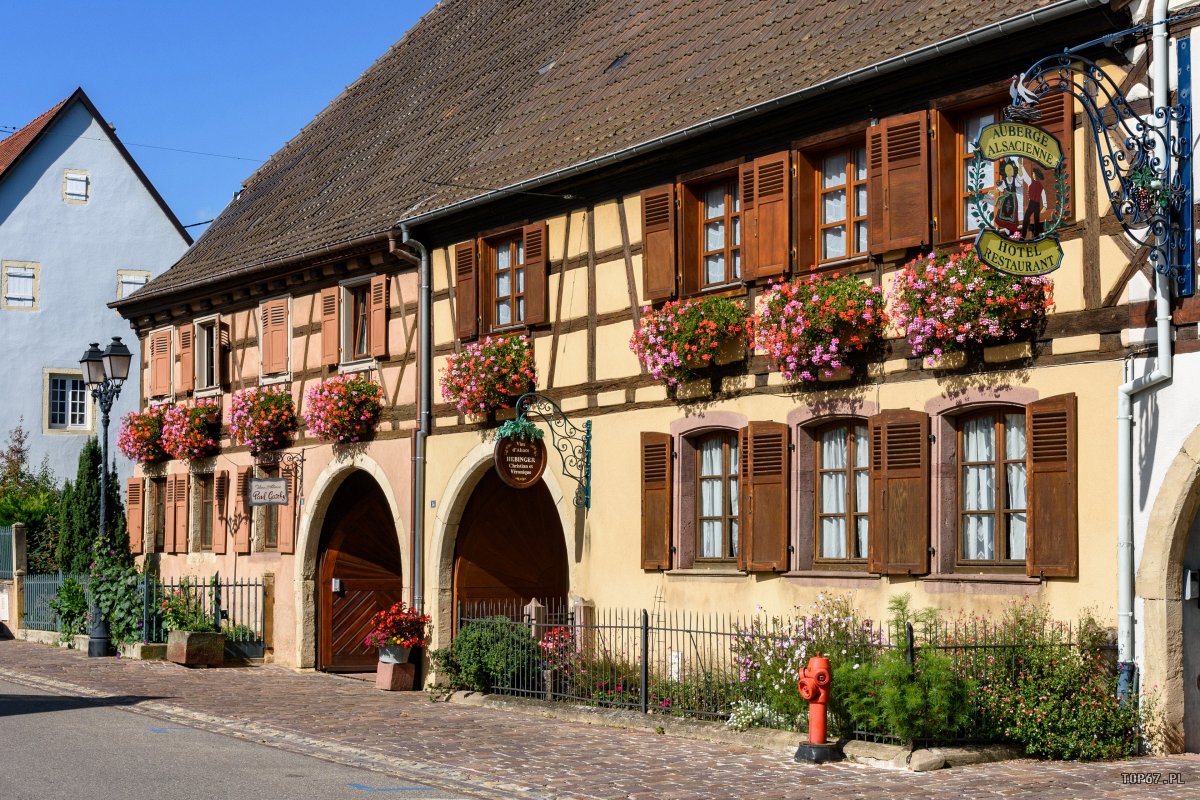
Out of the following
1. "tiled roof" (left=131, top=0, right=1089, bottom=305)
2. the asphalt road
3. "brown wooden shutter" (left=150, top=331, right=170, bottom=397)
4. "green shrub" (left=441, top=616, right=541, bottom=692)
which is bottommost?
the asphalt road

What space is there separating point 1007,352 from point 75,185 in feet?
105

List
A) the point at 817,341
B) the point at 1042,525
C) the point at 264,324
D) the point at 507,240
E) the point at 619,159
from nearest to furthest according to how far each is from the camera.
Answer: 1. the point at 1042,525
2. the point at 817,341
3. the point at 619,159
4. the point at 507,240
5. the point at 264,324

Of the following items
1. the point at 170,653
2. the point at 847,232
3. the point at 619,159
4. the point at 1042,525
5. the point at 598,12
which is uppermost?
the point at 598,12

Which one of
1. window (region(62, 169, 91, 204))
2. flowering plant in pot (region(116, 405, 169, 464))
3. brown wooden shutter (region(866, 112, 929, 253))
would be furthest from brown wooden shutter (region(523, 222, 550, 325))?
window (region(62, 169, 91, 204))

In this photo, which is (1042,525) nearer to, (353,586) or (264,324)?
(353,586)

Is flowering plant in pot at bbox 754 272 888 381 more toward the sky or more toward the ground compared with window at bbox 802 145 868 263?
more toward the ground

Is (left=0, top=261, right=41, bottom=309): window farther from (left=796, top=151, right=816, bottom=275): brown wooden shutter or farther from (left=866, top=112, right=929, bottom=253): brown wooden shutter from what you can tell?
(left=866, top=112, right=929, bottom=253): brown wooden shutter

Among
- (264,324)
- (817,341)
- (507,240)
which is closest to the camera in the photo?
(817,341)

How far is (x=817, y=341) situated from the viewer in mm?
14438

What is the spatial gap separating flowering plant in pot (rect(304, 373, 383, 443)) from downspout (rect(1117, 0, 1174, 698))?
11.4m

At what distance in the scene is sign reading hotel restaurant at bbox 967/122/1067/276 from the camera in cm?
1159

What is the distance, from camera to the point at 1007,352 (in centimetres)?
1309

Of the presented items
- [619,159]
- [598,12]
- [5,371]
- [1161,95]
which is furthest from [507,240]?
[5,371]

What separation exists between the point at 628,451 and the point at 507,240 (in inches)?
141
